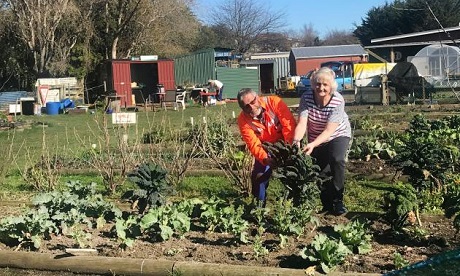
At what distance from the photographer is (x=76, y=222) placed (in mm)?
5344

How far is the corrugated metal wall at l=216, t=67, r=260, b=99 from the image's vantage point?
115 feet

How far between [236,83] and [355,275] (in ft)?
104

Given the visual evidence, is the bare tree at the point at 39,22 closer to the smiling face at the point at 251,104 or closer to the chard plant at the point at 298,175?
the smiling face at the point at 251,104

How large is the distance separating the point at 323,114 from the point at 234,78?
2988 centimetres

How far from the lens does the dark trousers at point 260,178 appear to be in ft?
19.0

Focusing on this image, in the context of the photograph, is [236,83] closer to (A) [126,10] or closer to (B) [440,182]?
(A) [126,10]

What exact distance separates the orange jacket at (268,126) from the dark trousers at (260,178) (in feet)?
0.48

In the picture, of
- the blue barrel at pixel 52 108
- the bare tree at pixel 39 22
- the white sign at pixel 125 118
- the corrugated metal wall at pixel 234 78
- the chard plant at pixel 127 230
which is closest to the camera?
the chard plant at pixel 127 230

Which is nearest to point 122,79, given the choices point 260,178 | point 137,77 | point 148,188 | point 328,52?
point 137,77

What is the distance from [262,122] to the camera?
5.67m

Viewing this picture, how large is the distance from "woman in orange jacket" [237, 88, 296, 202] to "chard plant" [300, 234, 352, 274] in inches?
61.7

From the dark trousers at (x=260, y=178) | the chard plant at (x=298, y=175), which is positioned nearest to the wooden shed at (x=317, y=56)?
the dark trousers at (x=260, y=178)

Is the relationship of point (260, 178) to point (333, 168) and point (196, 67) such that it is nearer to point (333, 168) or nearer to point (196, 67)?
point (333, 168)

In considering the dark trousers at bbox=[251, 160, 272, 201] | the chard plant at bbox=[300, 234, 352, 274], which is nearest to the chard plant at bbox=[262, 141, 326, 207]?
the dark trousers at bbox=[251, 160, 272, 201]
